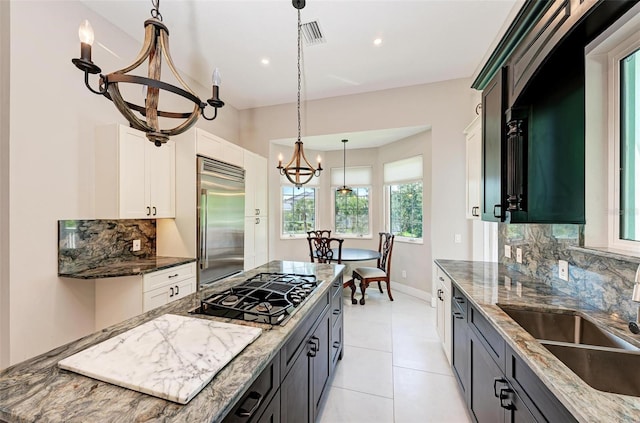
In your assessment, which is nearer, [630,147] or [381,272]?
[630,147]

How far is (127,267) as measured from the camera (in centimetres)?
258

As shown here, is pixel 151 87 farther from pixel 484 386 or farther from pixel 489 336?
pixel 484 386

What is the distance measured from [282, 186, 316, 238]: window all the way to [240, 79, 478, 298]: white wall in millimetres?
1520

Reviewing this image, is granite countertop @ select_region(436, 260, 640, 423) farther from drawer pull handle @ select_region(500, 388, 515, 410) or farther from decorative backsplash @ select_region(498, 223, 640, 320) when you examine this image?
drawer pull handle @ select_region(500, 388, 515, 410)

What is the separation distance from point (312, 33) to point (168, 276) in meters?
2.96

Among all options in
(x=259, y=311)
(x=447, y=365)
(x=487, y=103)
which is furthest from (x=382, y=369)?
(x=487, y=103)

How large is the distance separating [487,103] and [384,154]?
3.33 metres

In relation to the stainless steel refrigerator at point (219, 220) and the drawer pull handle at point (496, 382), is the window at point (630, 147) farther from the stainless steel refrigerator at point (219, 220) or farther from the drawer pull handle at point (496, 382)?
the stainless steel refrigerator at point (219, 220)

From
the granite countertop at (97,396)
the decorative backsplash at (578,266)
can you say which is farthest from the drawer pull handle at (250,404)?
the decorative backsplash at (578,266)

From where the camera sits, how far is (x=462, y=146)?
3.85 m

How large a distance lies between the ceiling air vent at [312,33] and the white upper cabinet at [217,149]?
1570 mm

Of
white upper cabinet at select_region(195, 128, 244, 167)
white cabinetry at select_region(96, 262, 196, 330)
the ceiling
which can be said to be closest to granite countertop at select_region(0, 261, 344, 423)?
white cabinetry at select_region(96, 262, 196, 330)

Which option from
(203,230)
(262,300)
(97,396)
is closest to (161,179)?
(203,230)

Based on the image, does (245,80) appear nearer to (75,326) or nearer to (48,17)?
(48,17)
